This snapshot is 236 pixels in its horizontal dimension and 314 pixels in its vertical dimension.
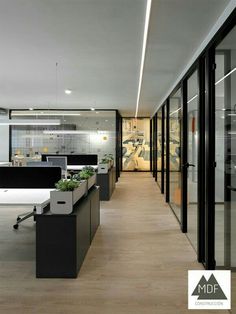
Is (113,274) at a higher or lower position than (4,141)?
lower

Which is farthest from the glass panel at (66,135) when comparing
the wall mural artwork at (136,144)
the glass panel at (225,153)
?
the glass panel at (225,153)

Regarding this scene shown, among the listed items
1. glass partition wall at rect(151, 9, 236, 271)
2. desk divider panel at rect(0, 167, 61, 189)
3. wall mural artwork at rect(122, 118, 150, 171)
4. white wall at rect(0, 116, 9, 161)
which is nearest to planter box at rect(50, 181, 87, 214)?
desk divider panel at rect(0, 167, 61, 189)

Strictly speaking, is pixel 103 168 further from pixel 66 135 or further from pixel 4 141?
pixel 4 141

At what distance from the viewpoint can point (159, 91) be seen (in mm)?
7172

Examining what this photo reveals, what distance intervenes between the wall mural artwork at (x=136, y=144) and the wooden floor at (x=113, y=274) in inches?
382

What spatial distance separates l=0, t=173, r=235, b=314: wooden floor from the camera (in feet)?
8.77

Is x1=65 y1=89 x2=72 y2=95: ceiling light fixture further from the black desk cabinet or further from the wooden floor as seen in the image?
the black desk cabinet

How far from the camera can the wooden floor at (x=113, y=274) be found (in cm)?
267

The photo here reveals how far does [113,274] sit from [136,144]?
1208 centimetres

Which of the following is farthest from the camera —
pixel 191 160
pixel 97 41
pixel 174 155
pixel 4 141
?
pixel 4 141

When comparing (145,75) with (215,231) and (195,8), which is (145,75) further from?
(215,231)

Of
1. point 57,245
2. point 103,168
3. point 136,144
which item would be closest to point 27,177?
point 57,245

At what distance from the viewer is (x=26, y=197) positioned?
3771mm

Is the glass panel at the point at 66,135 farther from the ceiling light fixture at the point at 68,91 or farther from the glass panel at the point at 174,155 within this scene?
the glass panel at the point at 174,155
